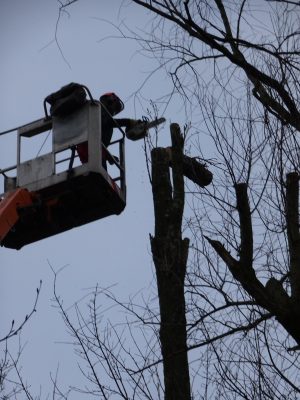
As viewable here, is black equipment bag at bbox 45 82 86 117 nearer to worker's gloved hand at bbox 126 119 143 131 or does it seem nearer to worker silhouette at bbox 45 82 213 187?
worker silhouette at bbox 45 82 213 187

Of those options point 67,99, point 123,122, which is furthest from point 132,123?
point 67,99

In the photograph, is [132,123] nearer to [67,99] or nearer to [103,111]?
[103,111]

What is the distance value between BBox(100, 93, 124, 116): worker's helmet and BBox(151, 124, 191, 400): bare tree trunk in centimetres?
266

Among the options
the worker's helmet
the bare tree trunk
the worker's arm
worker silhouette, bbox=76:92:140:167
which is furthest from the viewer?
the worker's helmet

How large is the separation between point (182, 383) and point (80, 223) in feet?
9.92

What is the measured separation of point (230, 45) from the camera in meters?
5.31

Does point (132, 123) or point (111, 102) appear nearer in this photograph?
point (132, 123)

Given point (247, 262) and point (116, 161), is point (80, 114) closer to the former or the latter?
point (116, 161)

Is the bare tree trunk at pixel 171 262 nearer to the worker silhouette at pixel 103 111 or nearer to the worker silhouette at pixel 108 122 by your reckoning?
the worker silhouette at pixel 103 111

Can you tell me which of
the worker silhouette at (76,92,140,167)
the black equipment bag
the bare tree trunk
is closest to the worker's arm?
the worker silhouette at (76,92,140,167)

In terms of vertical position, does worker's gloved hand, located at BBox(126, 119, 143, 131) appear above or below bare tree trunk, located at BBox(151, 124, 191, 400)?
above

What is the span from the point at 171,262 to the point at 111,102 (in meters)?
3.38

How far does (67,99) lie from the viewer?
8.41 m

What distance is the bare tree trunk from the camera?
19.3 ft
